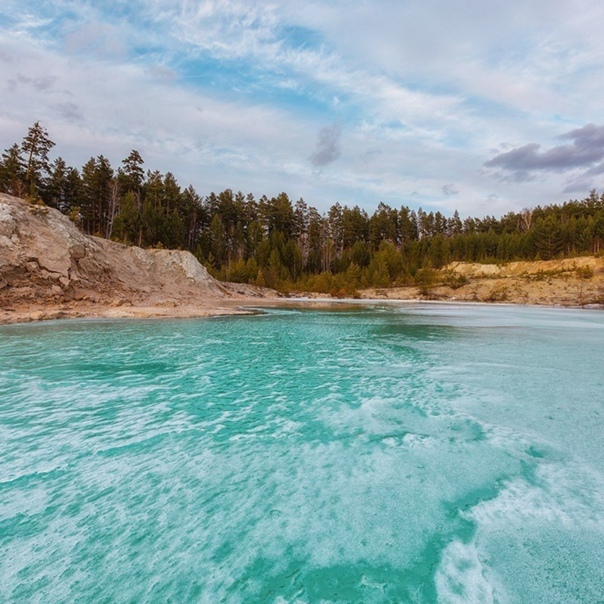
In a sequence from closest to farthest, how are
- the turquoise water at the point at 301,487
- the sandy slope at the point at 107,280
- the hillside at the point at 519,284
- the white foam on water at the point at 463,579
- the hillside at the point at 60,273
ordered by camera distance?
the white foam on water at the point at 463,579, the turquoise water at the point at 301,487, the hillside at the point at 60,273, the sandy slope at the point at 107,280, the hillside at the point at 519,284

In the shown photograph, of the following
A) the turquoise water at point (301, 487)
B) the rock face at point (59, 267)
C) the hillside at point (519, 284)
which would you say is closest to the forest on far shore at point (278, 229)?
the hillside at point (519, 284)

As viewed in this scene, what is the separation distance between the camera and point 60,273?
77.8ft

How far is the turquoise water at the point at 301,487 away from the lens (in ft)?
8.64

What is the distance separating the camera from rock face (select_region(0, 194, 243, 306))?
21.9 meters

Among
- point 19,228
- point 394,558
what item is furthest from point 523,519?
point 19,228

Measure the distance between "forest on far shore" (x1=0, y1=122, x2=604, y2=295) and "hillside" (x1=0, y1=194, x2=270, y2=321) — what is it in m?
15.4

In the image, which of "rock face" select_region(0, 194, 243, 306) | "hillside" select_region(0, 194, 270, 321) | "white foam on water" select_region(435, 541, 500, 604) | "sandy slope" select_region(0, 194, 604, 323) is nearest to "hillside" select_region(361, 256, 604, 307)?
"sandy slope" select_region(0, 194, 604, 323)

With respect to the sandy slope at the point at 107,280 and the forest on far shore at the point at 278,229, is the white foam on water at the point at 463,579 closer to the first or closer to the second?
the sandy slope at the point at 107,280

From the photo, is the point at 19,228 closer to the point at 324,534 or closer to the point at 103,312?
the point at 103,312

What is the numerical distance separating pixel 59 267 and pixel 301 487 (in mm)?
26587

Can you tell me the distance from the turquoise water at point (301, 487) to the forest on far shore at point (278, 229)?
43722 mm

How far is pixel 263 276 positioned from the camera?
6278 cm

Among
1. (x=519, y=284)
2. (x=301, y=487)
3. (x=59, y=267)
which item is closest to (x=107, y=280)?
(x=59, y=267)

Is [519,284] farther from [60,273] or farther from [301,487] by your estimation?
[301,487]
